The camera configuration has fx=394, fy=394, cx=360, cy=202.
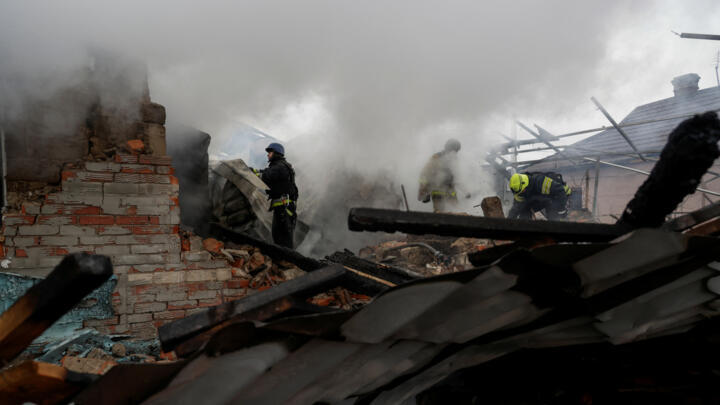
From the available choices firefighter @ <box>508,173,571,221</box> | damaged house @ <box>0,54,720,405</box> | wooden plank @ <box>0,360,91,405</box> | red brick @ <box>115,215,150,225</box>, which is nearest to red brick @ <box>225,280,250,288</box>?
red brick @ <box>115,215,150,225</box>

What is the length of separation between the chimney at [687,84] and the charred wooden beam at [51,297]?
50.8 ft

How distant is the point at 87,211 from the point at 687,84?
15.5m

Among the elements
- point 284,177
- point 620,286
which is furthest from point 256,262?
point 620,286

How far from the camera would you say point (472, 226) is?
119 cm

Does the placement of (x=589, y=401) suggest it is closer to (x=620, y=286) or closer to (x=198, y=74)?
(x=620, y=286)

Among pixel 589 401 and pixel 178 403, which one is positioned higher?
pixel 178 403

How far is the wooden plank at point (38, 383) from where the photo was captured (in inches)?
33.6

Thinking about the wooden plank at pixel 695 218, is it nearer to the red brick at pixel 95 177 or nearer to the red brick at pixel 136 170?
the red brick at pixel 136 170

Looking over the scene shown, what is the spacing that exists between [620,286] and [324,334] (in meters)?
0.98

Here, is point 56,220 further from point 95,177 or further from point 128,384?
point 128,384

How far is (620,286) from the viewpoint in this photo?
50.7 inches

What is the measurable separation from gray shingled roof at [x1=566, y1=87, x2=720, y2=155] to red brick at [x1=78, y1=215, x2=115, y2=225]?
897 centimetres

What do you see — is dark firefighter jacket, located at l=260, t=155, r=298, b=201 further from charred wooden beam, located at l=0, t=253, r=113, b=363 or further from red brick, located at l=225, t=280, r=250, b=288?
charred wooden beam, located at l=0, t=253, r=113, b=363

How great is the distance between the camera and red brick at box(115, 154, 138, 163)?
369cm
